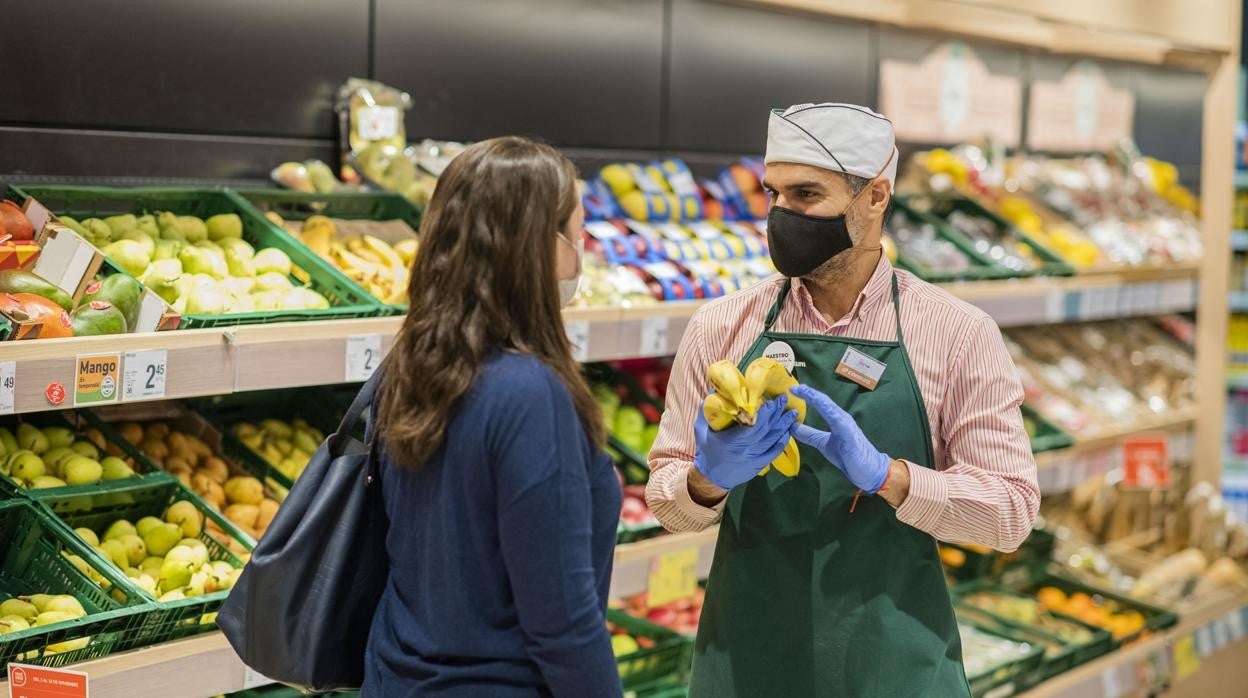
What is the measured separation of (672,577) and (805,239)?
4.59ft

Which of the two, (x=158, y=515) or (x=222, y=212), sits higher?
(x=222, y=212)

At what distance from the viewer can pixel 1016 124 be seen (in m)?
6.05

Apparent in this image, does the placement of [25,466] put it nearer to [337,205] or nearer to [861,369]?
[337,205]

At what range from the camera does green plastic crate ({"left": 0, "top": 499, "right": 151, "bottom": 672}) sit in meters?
2.28

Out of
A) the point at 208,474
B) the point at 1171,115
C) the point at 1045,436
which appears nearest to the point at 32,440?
the point at 208,474

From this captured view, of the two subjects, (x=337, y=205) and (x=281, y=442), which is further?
(x=337, y=205)

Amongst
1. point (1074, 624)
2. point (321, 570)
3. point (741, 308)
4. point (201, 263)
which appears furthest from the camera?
point (1074, 624)

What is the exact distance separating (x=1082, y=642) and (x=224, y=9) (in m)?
3.13

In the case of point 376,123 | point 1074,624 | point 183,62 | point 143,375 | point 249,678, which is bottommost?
point 1074,624

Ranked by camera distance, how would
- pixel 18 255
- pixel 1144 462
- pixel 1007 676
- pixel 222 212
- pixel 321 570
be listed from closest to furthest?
pixel 321 570
pixel 18 255
pixel 222 212
pixel 1007 676
pixel 1144 462

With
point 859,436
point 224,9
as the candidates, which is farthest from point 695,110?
point 859,436

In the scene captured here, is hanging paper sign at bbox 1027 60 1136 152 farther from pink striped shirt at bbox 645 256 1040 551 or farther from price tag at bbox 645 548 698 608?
pink striped shirt at bbox 645 256 1040 551

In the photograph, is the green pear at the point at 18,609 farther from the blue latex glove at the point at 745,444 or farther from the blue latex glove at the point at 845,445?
the blue latex glove at the point at 845,445

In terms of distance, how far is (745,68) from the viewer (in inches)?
186
